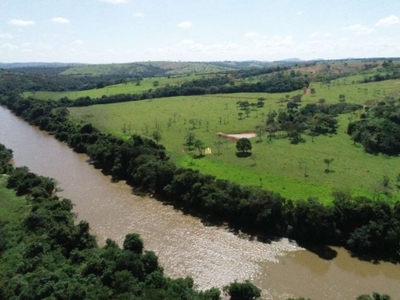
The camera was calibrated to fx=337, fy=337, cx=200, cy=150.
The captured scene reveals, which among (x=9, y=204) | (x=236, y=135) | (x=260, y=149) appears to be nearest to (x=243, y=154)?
(x=260, y=149)

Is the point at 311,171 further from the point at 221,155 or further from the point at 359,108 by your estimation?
the point at 359,108

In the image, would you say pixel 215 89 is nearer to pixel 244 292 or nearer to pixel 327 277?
pixel 327 277

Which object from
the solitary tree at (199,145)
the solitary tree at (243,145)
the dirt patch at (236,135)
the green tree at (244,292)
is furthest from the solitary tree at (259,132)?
the green tree at (244,292)

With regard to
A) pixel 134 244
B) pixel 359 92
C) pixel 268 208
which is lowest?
pixel 268 208

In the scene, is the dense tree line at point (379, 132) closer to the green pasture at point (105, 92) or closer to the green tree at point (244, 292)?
the green tree at point (244, 292)

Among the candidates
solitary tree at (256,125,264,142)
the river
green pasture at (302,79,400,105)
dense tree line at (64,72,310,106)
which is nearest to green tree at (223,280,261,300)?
the river

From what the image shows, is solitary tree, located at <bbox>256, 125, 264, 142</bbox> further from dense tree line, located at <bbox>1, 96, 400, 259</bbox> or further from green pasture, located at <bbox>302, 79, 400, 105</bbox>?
green pasture, located at <bbox>302, 79, 400, 105</bbox>

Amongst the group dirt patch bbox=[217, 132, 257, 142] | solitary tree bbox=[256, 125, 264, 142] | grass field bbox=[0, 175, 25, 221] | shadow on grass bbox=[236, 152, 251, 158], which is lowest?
dirt patch bbox=[217, 132, 257, 142]
